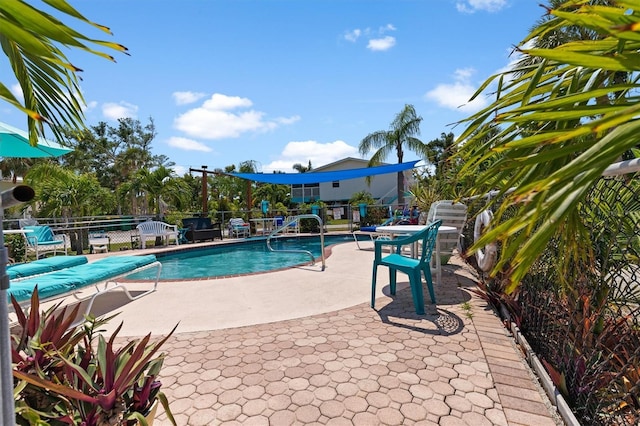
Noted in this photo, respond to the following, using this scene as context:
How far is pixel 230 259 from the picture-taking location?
964cm

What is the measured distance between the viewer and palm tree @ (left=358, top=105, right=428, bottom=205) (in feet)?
60.2

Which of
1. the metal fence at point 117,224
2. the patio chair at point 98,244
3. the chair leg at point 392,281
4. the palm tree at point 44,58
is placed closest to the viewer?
the palm tree at point 44,58

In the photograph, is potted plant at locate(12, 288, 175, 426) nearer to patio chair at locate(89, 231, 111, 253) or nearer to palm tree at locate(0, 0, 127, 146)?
palm tree at locate(0, 0, 127, 146)

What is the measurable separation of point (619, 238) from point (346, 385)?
1.95 metres

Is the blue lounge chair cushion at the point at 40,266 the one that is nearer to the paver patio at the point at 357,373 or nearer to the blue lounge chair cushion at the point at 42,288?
the blue lounge chair cushion at the point at 42,288

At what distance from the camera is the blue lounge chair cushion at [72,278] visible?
10.3 feet

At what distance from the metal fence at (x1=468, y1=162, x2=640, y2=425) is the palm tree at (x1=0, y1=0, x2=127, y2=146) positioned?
1961 mm

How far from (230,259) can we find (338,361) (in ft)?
25.1

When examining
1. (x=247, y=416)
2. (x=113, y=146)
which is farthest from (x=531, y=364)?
(x=113, y=146)

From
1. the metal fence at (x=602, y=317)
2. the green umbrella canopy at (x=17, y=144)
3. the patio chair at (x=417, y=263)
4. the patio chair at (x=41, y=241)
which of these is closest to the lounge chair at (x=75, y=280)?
the green umbrella canopy at (x=17, y=144)

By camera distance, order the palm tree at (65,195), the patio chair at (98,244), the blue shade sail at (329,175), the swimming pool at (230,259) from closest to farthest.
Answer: the swimming pool at (230,259)
the patio chair at (98,244)
the palm tree at (65,195)
the blue shade sail at (329,175)

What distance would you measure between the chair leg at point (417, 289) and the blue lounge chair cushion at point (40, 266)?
4.69 meters

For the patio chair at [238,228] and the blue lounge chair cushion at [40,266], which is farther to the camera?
the patio chair at [238,228]

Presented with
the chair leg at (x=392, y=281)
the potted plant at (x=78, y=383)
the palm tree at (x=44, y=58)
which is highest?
the palm tree at (x=44, y=58)
